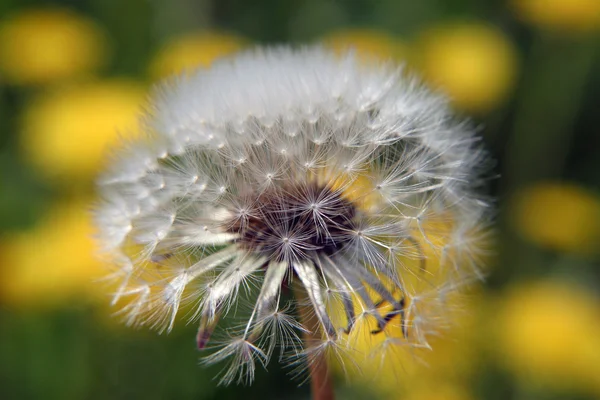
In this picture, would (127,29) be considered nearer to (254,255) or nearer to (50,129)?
(50,129)

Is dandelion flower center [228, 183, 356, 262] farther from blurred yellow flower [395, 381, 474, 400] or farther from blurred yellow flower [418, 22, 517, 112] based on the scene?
blurred yellow flower [418, 22, 517, 112]

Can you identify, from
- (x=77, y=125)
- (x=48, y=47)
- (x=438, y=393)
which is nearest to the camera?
(x=438, y=393)

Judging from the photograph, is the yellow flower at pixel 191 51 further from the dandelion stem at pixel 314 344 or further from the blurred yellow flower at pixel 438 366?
the dandelion stem at pixel 314 344

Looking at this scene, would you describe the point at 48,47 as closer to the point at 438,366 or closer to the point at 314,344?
the point at 438,366

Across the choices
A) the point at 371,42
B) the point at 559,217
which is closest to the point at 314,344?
the point at 559,217

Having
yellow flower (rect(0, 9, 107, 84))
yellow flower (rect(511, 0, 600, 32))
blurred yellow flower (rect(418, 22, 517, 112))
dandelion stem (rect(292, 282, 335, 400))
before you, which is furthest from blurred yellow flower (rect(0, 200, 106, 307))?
yellow flower (rect(511, 0, 600, 32))

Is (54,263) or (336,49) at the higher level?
(336,49)
